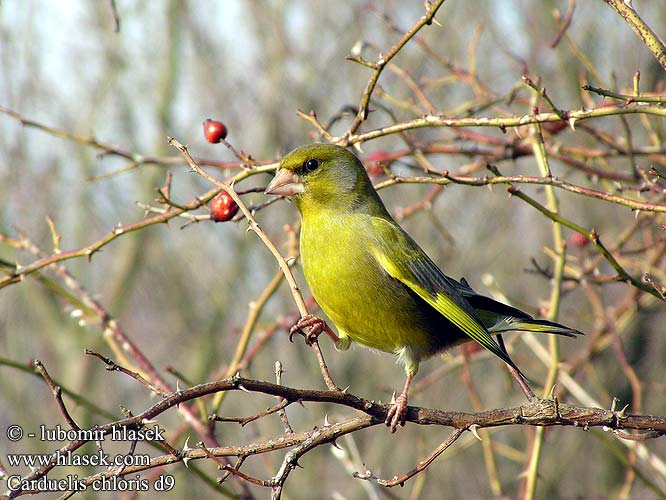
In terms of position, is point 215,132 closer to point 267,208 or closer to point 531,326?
point 531,326

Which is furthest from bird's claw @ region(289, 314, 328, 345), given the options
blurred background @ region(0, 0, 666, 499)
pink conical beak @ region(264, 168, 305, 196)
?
blurred background @ region(0, 0, 666, 499)

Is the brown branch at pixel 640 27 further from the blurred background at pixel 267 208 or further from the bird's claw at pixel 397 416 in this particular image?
the blurred background at pixel 267 208

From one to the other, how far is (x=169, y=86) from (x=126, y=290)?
300 cm

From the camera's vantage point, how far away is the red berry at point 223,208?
350cm

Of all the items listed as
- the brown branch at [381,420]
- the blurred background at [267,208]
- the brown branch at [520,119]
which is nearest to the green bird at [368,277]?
the brown branch at [520,119]

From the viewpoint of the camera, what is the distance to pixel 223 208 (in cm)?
351

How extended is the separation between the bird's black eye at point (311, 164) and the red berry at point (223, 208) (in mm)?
625

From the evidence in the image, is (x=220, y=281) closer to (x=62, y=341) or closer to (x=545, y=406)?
(x=62, y=341)

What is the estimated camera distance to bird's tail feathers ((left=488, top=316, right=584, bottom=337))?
3.63 metres

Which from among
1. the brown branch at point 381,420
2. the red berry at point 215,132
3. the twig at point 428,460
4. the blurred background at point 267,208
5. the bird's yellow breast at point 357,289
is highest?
the blurred background at point 267,208

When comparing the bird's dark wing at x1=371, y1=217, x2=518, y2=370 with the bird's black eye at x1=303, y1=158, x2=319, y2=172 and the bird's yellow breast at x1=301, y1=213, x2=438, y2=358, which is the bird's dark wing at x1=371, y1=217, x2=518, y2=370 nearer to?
the bird's yellow breast at x1=301, y1=213, x2=438, y2=358

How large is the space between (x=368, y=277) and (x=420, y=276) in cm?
28

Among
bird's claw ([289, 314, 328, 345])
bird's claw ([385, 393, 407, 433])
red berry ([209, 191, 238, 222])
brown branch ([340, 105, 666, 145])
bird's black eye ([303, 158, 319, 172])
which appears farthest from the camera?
bird's black eye ([303, 158, 319, 172])

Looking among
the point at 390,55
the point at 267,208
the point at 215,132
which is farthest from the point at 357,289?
the point at 267,208
